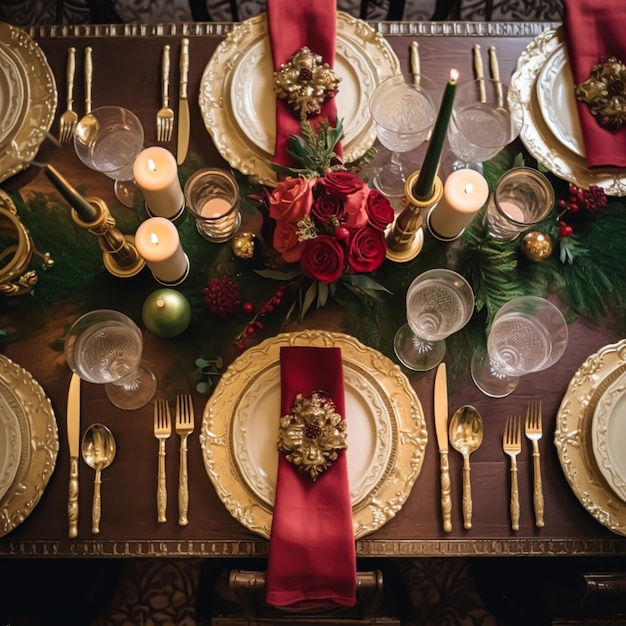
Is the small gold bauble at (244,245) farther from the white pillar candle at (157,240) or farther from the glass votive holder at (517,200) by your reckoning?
the glass votive holder at (517,200)

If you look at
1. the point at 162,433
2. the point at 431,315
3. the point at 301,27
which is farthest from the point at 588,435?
the point at 301,27

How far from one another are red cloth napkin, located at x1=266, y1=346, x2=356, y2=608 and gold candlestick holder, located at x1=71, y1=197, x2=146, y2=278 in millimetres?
483

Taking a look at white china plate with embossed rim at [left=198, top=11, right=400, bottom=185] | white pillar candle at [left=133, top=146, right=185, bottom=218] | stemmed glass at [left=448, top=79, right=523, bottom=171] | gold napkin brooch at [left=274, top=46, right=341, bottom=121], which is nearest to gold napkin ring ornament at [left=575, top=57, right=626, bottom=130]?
stemmed glass at [left=448, top=79, right=523, bottom=171]

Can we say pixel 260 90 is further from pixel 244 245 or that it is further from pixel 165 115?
pixel 244 245

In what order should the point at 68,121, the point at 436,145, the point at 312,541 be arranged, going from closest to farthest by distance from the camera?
1. the point at 436,145
2. the point at 312,541
3. the point at 68,121

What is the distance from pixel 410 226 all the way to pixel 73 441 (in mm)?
756

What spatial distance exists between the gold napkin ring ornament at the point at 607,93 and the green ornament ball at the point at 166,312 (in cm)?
94

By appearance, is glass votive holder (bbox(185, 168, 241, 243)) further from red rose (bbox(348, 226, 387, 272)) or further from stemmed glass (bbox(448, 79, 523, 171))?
stemmed glass (bbox(448, 79, 523, 171))

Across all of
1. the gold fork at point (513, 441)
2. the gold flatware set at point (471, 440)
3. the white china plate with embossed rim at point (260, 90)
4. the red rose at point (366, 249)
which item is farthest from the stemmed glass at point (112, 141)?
the gold fork at point (513, 441)

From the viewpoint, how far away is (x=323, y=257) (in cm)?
93

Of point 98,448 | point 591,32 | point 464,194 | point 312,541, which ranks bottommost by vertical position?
point 312,541

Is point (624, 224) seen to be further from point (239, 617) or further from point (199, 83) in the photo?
point (239, 617)

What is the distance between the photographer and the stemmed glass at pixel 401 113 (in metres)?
1.16

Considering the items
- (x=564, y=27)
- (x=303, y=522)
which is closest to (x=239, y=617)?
(x=303, y=522)
